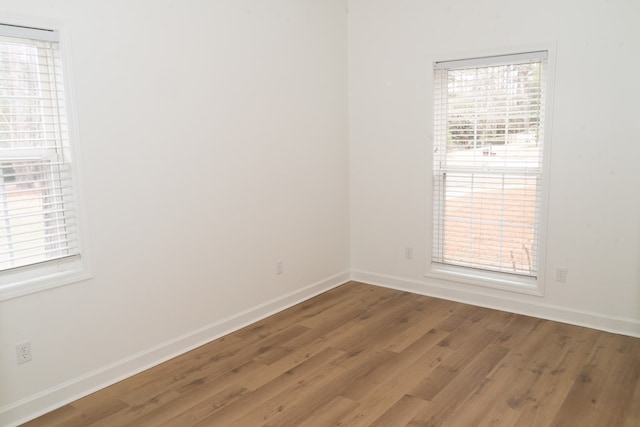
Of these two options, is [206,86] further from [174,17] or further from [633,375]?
[633,375]

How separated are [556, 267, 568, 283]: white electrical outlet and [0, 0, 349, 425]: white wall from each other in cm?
197

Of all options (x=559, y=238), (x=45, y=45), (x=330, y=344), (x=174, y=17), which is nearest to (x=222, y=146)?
(x=174, y=17)

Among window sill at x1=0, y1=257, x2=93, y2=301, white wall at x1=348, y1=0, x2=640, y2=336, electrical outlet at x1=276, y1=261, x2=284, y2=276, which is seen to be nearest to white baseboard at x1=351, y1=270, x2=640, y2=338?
white wall at x1=348, y1=0, x2=640, y2=336

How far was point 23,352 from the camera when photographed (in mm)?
2650

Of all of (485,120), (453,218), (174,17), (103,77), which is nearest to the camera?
(103,77)

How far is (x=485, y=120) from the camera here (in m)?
4.09

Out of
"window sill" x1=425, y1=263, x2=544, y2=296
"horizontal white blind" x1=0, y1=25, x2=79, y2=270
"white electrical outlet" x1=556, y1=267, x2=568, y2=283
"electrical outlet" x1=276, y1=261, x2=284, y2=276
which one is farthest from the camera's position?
"electrical outlet" x1=276, y1=261, x2=284, y2=276

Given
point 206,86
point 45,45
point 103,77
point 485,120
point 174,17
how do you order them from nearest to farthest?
point 45,45 → point 103,77 → point 174,17 → point 206,86 → point 485,120

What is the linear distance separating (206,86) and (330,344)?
78.3 inches

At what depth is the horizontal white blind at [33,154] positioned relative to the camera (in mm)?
2596

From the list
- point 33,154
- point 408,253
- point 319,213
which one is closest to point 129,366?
point 33,154

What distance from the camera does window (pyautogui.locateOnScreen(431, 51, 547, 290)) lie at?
390cm

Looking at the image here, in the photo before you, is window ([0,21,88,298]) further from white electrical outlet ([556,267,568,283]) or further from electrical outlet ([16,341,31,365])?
white electrical outlet ([556,267,568,283])

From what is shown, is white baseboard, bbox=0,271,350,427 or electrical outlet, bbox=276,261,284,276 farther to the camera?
electrical outlet, bbox=276,261,284,276
